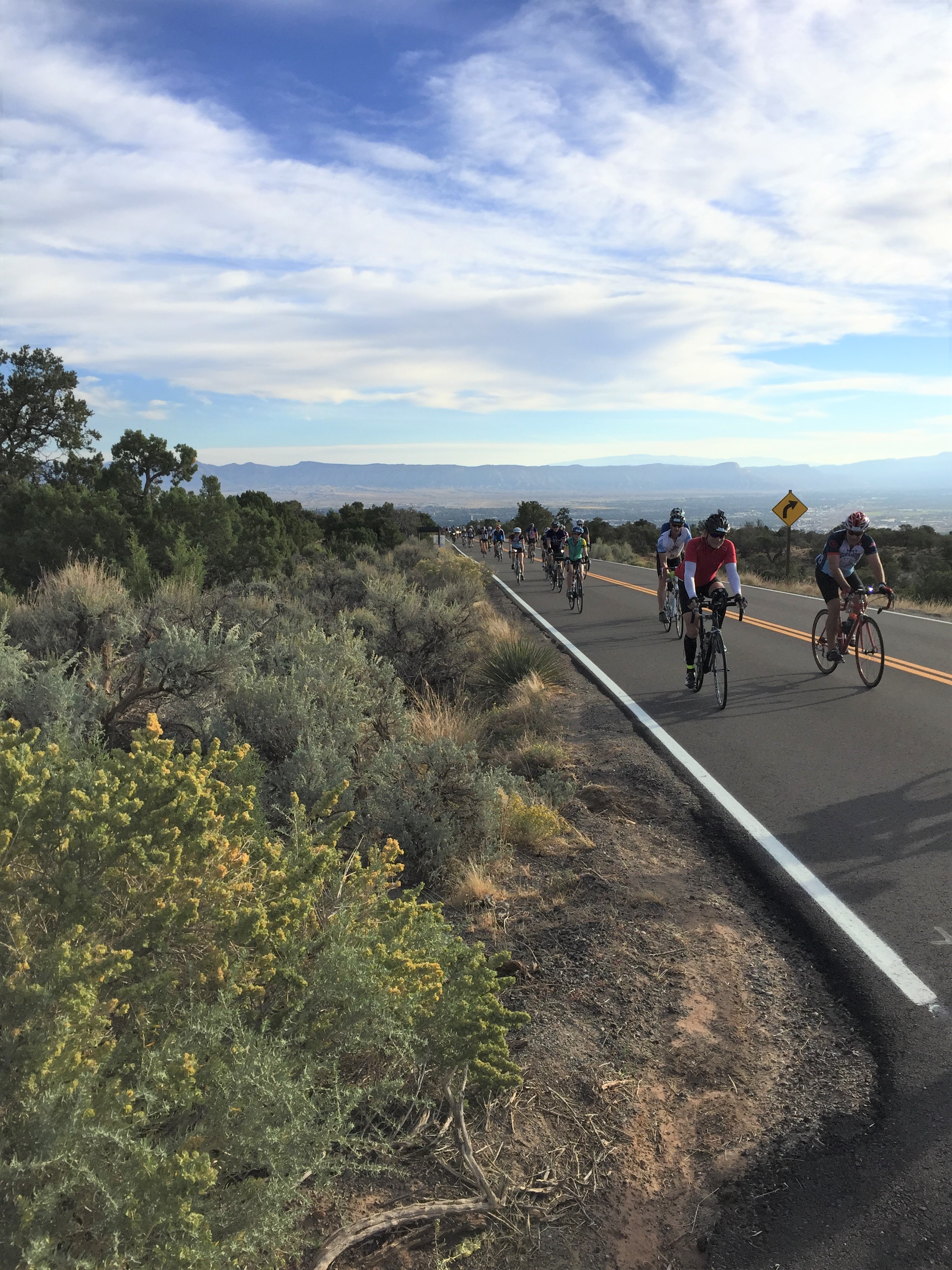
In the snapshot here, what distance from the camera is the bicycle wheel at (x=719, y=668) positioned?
375 inches

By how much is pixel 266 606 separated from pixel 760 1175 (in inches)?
351

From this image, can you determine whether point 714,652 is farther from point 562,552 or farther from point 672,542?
point 562,552

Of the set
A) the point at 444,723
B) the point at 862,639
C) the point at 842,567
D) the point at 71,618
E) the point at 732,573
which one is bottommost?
the point at 444,723

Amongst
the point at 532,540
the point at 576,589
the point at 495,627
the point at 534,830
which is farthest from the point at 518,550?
the point at 534,830

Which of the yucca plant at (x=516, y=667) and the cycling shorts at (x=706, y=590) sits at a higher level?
the cycling shorts at (x=706, y=590)

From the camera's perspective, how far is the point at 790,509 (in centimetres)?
2897

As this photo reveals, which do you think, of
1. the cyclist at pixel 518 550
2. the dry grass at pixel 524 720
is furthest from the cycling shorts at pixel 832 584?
the cyclist at pixel 518 550

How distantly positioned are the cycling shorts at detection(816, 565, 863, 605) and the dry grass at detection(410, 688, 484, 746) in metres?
4.85

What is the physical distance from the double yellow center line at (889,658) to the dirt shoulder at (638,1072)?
6905mm

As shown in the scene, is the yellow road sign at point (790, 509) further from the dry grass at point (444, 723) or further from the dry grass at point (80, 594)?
the dry grass at point (80, 594)

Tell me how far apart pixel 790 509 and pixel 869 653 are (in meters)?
19.9

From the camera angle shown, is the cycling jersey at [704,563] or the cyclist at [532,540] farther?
the cyclist at [532,540]

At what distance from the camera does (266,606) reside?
35.1 ft

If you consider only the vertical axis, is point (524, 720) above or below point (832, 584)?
below
